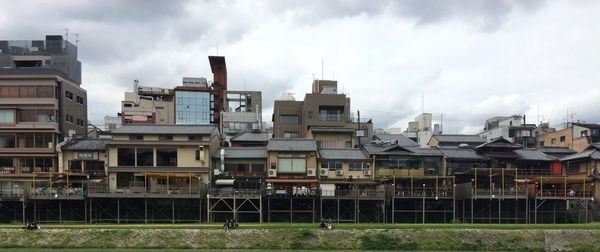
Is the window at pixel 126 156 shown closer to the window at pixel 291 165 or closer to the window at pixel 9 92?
the window at pixel 9 92

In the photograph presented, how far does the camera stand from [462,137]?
2980 inches

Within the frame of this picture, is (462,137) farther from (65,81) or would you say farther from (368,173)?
(65,81)

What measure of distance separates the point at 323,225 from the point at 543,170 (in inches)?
1358

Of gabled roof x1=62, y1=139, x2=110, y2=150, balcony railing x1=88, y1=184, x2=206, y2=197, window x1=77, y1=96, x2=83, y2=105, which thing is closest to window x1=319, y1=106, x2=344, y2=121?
balcony railing x1=88, y1=184, x2=206, y2=197

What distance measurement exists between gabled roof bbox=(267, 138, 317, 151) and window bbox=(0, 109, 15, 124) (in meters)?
30.8

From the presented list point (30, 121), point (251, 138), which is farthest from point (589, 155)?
point (30, 121)

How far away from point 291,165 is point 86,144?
2434cm

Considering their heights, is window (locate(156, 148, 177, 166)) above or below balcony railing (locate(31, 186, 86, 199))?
above

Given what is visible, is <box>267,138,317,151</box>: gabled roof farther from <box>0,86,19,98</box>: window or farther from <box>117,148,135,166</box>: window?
<box>0,86,19,98</box>: window

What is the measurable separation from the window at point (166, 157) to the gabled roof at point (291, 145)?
10.8m

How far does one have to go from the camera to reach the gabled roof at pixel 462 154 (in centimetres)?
6281

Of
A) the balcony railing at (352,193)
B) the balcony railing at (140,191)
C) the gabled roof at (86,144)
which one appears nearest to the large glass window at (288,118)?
the balcony railing at (352,193)

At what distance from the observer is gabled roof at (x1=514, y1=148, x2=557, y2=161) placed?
6378cm

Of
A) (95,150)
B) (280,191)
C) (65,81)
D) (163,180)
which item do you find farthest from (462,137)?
(65,81)
